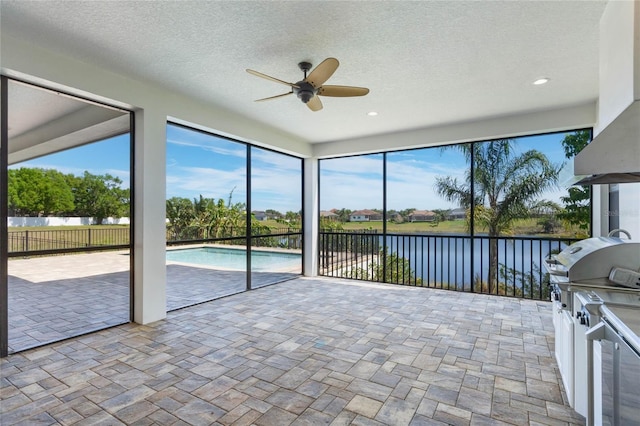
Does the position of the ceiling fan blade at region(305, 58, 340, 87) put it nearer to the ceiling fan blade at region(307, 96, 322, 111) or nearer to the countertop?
the ceiling fan blade at region(307, 96, 322, 111)

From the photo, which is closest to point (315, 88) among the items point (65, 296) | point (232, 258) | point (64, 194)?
point (64, 194)

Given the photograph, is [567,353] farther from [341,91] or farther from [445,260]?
[445,260]

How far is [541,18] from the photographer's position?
2336 millimetres

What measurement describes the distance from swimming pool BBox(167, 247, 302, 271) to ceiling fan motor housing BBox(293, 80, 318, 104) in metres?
2.68

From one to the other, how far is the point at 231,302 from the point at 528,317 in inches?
155

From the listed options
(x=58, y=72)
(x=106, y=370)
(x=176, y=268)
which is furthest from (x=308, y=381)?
(x=58, y=72)

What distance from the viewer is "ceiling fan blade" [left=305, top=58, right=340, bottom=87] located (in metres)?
2.48

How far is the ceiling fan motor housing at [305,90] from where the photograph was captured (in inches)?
112

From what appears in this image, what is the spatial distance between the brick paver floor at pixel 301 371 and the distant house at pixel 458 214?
1746mm

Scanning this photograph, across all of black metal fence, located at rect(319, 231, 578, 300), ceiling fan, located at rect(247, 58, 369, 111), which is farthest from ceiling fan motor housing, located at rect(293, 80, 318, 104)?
black metal fence, located at rect(319, 231, 578, 300)

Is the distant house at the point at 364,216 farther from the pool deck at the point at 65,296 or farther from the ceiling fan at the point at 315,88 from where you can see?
the pool deck at the point at 65,296

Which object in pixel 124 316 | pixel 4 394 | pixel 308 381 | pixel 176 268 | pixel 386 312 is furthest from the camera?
pixel 176 268

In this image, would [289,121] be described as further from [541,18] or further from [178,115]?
[541,18]

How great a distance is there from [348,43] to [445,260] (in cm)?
415
